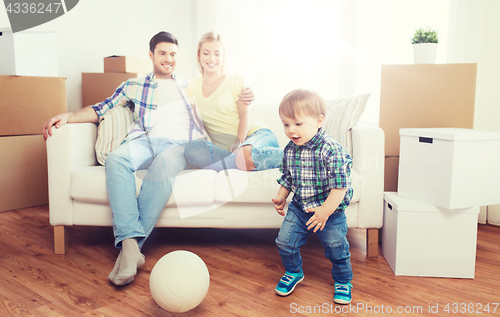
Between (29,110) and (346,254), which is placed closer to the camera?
(346,254)

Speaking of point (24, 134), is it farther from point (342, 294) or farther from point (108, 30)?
point (342, 294)

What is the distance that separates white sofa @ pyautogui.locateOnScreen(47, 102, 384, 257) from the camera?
Result: 4.86ft

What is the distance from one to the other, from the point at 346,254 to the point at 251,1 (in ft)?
9.01

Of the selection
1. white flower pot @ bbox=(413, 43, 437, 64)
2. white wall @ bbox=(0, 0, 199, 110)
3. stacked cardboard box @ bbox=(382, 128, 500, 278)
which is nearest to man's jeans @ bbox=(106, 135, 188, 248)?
stacked cardboard box @ bbox=(382, 128, 500, 278)

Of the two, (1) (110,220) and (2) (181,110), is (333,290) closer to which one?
(1) (110,220)

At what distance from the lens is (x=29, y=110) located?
2291mm

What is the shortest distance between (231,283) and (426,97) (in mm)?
1431

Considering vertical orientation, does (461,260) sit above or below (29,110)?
below

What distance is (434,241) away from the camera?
1343 millimetres

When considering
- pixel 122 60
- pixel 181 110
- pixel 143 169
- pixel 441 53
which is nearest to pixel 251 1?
pixel 122 60

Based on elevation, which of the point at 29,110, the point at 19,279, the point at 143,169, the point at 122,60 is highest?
the point at 122,60

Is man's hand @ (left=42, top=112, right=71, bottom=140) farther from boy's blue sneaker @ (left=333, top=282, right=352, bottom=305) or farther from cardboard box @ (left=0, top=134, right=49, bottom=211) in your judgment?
boy's blue sneaker @ (left=333, top=282, right=352, bottom=305)

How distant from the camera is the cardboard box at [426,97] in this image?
1.92 m

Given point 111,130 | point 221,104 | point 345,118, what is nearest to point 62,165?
point 111,130
